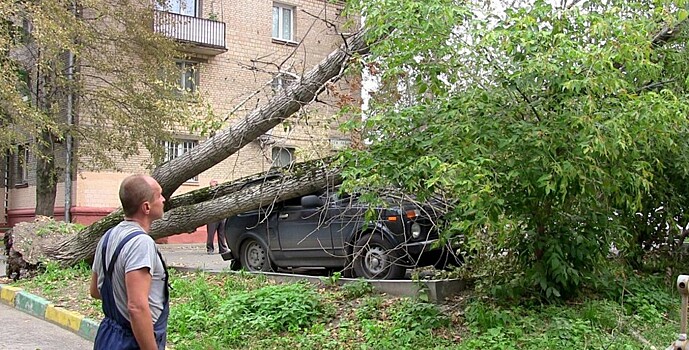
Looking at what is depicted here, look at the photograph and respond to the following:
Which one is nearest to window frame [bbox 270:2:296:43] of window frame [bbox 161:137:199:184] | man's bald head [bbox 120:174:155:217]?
window frame [bbox 161:137:199:184]

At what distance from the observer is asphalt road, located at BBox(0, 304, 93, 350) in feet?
24.0

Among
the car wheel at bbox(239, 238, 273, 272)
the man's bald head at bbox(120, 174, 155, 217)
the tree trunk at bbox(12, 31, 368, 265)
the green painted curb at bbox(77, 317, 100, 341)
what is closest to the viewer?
the man's bald head at bbox(120, 174, 155, 217)

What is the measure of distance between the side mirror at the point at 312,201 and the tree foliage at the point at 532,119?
317cm

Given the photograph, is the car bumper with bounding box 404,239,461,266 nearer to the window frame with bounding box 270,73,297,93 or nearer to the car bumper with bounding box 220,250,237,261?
the window frame with bounding box 270,73,297,93

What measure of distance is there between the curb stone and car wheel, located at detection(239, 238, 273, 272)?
296 cm

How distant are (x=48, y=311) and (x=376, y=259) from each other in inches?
162

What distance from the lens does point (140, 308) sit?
3.19 m

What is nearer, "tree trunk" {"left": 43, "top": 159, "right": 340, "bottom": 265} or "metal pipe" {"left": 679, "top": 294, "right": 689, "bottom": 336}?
"metal pipe" {"left": 679, "top": 294, "right": 689, "bottom": 336}

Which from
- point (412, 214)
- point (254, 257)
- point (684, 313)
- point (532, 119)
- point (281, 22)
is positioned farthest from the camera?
point (281, 22)

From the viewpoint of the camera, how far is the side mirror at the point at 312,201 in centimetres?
984

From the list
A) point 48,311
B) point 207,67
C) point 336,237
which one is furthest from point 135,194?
point 207,67

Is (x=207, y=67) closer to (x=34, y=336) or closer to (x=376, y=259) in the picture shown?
(x=376, y=259)

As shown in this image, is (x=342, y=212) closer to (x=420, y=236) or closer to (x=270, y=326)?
(x=420, y=236)

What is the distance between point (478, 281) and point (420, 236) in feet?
4.36
